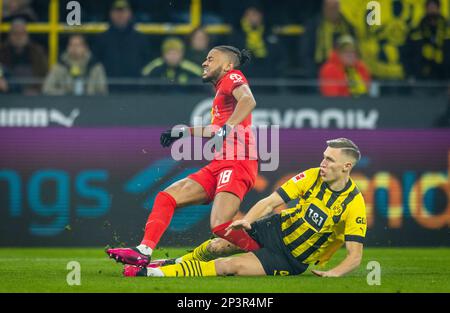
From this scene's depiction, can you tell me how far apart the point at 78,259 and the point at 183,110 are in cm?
296

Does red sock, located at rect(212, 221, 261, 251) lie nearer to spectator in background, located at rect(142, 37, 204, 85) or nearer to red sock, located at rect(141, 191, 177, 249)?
red sock, located at rect(141, 191, 177, 249)

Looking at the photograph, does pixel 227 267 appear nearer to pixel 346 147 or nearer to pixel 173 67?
pixel 346 147

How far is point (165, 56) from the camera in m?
15.4

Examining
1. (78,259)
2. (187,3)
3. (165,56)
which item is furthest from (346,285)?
(187,3)

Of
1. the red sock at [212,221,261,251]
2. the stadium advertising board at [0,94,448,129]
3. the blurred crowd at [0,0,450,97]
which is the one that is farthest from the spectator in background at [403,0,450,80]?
the red sock at [212,221,261,251]

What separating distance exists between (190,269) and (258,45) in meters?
6.43

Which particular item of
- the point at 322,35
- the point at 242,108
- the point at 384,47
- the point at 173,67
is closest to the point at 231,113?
the point at 242,108

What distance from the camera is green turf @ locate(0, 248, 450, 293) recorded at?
9.15m

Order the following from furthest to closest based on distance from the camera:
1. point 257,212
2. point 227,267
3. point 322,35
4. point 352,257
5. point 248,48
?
point 322,35 < point 248,48 < point 227,267 < point 352,257 < point 257,212

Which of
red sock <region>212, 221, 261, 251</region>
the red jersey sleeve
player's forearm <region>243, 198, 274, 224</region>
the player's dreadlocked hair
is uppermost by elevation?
the player's dreadlocked hair

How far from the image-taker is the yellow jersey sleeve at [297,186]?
988 centimetres

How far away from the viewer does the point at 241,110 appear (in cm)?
1014

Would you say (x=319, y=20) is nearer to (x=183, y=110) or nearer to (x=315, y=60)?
(x=315, y=60)

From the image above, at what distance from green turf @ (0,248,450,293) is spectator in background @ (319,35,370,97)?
10.9ft
